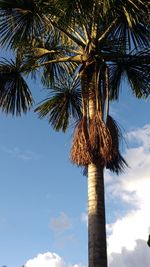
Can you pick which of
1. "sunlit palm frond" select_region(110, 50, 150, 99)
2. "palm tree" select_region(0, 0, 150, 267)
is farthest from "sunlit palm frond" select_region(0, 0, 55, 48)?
"sunlit palm frond" select_region(110, 50, 150, 99)

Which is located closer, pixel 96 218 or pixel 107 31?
pixel 96 218

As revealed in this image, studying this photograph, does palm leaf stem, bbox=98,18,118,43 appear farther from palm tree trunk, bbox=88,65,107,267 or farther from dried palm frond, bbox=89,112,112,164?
palm tree trunk, bbox=88,65,107,267

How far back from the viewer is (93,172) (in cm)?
1032

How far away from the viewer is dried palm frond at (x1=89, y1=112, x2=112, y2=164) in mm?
10375

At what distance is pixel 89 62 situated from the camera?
11.2 metres

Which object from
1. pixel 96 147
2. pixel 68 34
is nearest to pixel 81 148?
pixel 96 147

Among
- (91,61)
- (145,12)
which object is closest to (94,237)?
(91,61)

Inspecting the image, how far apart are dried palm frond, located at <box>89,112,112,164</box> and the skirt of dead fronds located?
0.41 feet

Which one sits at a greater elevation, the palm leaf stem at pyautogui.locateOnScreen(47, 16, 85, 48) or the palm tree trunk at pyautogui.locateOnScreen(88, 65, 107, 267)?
the palm leaf stem at pyautogui.locateOnScreen(47, 16, 85, 48)

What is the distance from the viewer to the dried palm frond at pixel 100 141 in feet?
34.0

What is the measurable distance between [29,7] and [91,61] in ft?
5.85

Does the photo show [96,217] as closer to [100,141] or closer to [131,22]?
[100,141]

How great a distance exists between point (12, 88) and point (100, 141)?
3.14 metres

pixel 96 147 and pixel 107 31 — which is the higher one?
pixel 107 31
